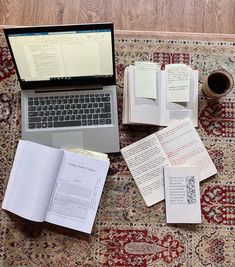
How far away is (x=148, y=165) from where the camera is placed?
116 centimetres

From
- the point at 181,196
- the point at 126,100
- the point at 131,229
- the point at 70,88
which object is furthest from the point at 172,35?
the point at 131,229

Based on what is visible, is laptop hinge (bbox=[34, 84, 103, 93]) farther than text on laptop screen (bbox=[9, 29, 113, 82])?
Yes

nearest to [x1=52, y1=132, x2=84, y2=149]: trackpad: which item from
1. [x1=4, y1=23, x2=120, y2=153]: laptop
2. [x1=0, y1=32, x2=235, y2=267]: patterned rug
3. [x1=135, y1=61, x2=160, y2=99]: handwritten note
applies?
[x1=4, y1=23, x2=120, y2=153]: laptop

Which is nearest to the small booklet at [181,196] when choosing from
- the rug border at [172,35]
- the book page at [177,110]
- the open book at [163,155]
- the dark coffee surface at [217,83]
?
the open book at [163,155]

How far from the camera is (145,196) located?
114cm

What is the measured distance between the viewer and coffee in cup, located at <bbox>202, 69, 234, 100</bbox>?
113 cm

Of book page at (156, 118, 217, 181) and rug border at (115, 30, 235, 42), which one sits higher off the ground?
rug border at (115, 30, 235, 42)

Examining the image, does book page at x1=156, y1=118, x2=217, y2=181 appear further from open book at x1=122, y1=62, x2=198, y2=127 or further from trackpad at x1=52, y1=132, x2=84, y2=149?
trackpad at x1=52, y1=132, x2=84, y2=149

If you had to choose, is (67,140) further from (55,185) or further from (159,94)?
(159,94)

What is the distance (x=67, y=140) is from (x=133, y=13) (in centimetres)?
51

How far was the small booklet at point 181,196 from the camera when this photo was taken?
1126 mm

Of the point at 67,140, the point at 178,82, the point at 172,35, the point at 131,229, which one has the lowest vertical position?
the point at 131,229

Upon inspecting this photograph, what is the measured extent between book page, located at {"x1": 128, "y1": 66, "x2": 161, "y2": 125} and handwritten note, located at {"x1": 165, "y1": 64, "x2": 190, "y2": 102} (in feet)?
0.17

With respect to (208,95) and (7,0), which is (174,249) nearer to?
(208,95)
